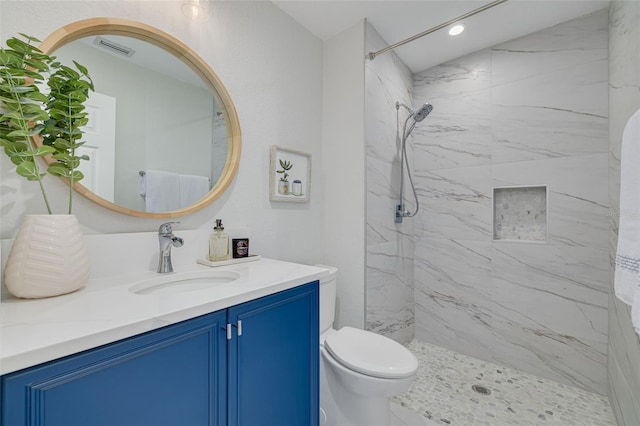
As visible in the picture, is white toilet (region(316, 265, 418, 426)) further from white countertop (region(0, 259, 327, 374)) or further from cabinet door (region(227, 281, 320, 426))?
white countertop (region(0, 259, 327, 374))

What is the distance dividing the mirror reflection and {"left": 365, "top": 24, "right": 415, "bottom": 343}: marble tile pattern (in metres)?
Answer: 1.02

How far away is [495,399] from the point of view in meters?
1.74

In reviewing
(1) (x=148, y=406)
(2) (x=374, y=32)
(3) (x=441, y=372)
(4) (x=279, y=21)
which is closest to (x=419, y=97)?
(2) (x=374, y=32)

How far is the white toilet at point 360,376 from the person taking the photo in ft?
4.06

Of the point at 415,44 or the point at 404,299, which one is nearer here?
the point at 415,44

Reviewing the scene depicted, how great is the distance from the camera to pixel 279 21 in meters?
1.78

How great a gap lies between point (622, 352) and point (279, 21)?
262 cm

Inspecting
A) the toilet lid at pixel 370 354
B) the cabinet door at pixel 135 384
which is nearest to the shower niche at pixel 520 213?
the toilet lid at pixel 370 354

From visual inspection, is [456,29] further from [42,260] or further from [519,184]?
[42,260]

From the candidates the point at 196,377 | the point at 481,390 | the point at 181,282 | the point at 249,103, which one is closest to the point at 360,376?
the point at 196,377

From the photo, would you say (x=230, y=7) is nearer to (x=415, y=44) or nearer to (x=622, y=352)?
(x=415, y=44)

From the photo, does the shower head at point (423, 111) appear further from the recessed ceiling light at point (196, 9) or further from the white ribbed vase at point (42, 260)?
the white ribbed vase at point (42, 260)

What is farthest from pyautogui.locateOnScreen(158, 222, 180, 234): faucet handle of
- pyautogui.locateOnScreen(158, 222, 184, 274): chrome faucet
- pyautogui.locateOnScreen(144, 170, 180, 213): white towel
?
pyautogui.locateOnScreen(144, 170, 180, 213): white towel

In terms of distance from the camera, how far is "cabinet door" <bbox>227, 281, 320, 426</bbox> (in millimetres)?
870
